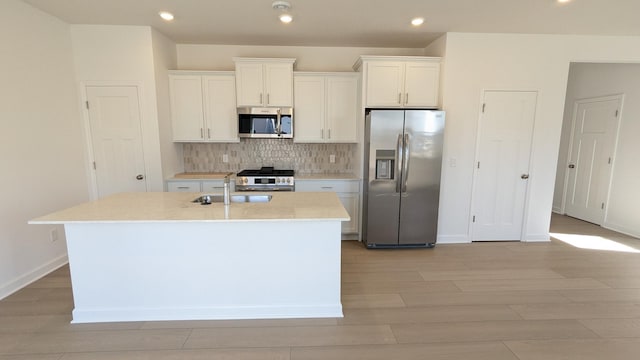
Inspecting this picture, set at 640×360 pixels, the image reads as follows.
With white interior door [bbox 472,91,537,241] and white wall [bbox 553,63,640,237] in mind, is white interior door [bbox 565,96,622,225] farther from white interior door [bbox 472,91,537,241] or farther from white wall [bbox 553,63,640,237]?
white interior door [bbox 472,91,537,241]

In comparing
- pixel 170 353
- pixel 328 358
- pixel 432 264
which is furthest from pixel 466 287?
pixel 170 353

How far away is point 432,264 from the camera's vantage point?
3.41m

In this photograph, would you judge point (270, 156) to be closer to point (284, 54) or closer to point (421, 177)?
point (284, 54)

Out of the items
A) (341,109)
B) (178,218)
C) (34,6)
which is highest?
(34,6)

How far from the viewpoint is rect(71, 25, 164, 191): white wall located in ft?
11.5

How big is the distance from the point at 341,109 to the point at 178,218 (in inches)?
111

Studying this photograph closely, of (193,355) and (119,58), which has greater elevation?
(119,58)

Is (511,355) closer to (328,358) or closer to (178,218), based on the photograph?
(328,358)

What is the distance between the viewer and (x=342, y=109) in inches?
167

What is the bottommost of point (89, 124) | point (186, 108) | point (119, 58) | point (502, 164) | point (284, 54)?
point (502, 164)

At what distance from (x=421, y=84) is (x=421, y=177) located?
3.97ft

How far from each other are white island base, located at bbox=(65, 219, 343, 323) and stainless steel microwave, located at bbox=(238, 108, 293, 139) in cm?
215

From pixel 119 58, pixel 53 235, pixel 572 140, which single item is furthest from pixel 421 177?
pixel 53 235

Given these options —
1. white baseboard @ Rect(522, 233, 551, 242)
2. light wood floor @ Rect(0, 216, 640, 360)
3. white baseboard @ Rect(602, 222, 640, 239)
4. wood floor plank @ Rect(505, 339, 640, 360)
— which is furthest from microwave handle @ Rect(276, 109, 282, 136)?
white baseboard @ Rect(602, 222, 640, 239)
